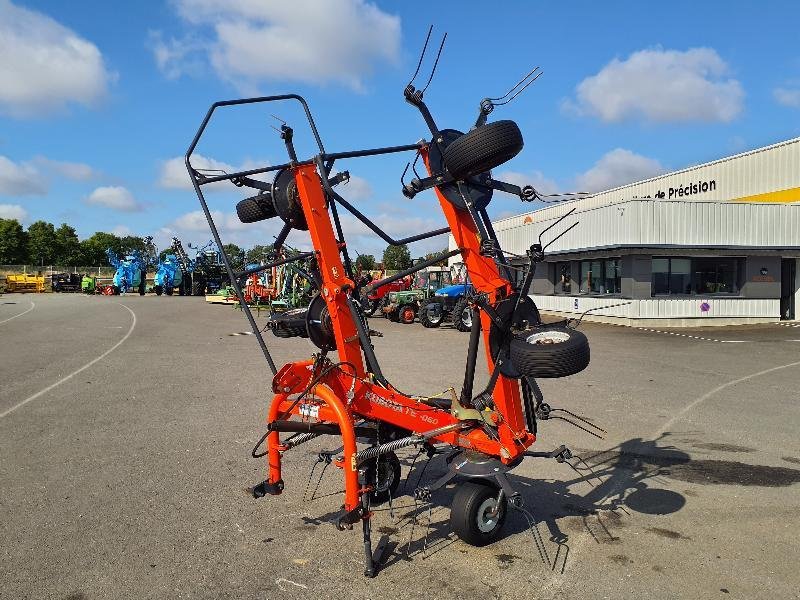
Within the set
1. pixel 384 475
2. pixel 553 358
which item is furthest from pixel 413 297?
pixel 553 358

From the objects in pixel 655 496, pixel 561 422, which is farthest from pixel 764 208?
pixel 655 496

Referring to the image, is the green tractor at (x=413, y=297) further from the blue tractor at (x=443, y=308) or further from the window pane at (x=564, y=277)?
the window pane at (x=564, y=277)

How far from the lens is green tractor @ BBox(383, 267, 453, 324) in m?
26.8

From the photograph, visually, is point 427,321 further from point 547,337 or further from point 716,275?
point 547,337

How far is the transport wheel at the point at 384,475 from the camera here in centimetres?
536

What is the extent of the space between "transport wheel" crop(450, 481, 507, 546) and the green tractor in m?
20.6

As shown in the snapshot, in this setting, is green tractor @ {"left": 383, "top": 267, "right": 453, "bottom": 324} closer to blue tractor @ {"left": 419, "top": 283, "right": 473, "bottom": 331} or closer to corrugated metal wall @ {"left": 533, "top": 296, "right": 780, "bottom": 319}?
blue tractor @ {"left": 419, "top": 283, "right": 473, "bottom": 331}

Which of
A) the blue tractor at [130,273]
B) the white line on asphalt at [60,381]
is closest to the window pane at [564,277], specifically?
the white line on asphalt at [60,381]

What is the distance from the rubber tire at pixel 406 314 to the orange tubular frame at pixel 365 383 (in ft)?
70.8

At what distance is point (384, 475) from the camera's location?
18.0 ft

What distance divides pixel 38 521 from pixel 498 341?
4079mm

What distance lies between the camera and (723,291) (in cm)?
2550

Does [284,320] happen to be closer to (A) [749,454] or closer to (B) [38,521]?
(B) [38,521]

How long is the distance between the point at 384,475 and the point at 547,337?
6.96ft
